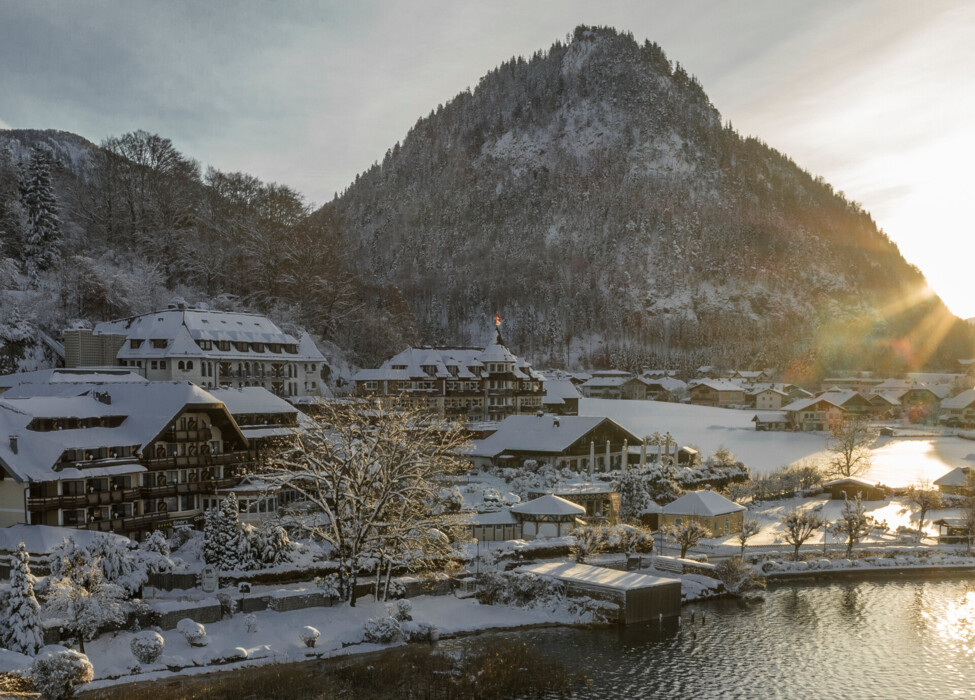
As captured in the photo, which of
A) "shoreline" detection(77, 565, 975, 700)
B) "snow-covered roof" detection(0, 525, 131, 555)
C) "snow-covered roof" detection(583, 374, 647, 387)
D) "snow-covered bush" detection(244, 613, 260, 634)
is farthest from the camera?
"snow-covered roof" detection(583, 374, 647, 387)

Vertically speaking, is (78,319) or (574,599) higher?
(78,319)

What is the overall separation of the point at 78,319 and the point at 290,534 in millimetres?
40055

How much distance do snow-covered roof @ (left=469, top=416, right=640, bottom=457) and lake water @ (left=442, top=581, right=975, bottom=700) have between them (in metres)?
24.8

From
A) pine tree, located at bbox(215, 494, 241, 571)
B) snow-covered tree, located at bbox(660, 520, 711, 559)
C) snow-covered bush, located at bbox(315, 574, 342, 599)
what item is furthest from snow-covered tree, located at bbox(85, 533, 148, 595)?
snow-covered tree, located at bbox(660, 520, 711, 559)

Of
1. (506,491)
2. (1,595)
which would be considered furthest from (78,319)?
(1,595)

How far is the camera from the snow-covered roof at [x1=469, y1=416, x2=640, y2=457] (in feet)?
206

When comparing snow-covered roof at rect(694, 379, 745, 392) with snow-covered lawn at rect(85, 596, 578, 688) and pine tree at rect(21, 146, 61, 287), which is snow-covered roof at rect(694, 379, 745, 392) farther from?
snow-covered lawn at rect(85, 596, 578, 688)

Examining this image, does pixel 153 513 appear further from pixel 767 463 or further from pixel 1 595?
pixel 767 463

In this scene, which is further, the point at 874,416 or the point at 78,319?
the point at 874,416

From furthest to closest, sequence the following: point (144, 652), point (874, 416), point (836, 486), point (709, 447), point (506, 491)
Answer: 1. point (874, 416)
2. point (709, 447)
3. point (836, 486)
4. point (506, 491)
5. point (144, 652)

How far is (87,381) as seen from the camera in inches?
1886

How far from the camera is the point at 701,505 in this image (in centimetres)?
4981

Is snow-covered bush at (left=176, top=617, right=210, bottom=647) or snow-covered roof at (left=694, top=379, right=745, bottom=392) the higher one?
snow-covered roof at (left=694, top=379, right=745, bottom=392)

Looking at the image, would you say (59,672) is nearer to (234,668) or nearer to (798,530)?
(234,668)
